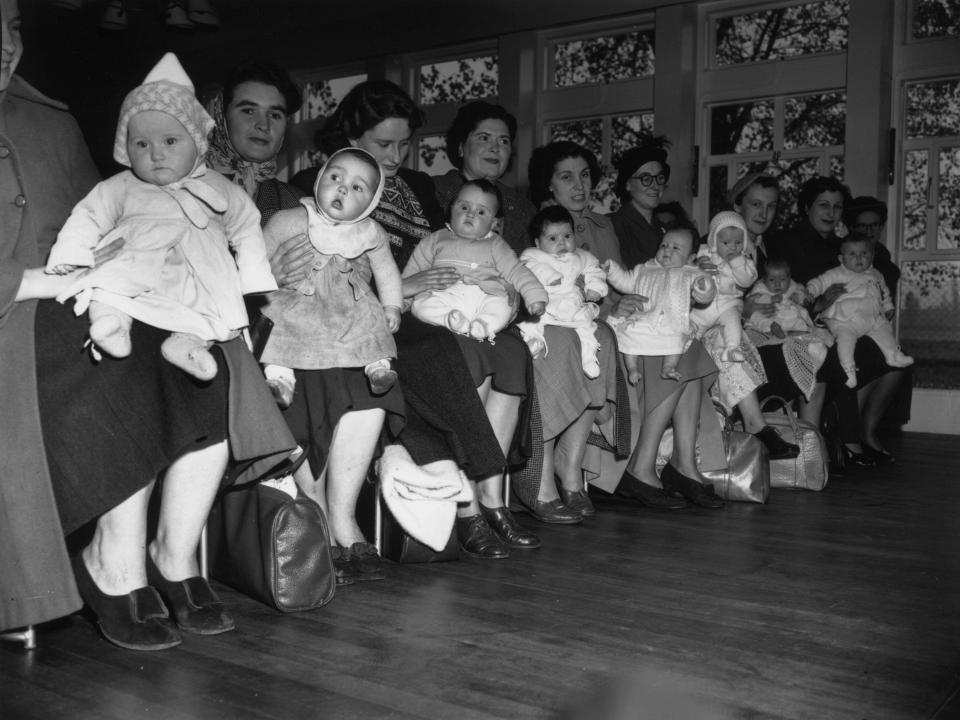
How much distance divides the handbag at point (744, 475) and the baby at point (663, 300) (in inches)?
18.3

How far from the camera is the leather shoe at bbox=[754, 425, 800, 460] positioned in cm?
455

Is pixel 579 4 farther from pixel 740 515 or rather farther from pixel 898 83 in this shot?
pixel 740 515

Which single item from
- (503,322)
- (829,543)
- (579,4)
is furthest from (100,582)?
(579,4)

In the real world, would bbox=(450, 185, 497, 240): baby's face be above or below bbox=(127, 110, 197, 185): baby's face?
below

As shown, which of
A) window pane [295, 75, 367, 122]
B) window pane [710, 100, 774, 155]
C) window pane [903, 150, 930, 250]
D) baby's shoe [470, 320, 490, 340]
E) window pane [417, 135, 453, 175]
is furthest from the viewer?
window pane [295, 75, 367, 122]

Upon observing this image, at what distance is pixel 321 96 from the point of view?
11586mm

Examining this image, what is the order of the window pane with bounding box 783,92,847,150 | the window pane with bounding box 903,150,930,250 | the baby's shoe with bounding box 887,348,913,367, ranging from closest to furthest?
the baby's shoe with bounding box 887,348,913,367
the window pane with bounding box 903,150,930,250
the window pane with bounding box 783,92,847,150

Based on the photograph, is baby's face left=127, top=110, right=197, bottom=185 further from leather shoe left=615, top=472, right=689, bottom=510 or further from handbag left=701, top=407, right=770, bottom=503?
handbag left=701, top=407, right=770, bottom=503

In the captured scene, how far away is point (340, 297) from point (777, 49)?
682 centimetres

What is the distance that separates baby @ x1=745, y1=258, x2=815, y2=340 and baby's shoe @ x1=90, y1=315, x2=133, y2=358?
11.4ft

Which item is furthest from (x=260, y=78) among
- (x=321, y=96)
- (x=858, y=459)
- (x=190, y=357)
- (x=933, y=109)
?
(x=321, y=96)

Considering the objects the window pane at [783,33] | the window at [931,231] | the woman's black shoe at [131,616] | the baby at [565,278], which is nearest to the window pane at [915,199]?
the window at [931,231]

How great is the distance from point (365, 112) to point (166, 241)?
1164 millimetres

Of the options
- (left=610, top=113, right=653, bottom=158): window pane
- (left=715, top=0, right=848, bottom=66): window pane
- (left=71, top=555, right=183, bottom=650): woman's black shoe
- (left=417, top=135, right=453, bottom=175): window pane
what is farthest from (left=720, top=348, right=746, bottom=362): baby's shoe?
(left=417, top=135, right=453, bottom=175): window pane
